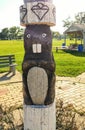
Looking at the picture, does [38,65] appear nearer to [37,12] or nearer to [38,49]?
[38,49]

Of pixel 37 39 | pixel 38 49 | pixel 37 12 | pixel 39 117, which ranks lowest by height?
pixel 39 117

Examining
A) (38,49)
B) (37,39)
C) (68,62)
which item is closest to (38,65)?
(38,49)

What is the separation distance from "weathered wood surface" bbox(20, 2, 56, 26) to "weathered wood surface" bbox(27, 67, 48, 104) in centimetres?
70

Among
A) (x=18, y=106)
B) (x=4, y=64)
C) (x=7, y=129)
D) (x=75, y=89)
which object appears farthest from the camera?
(x=4, y=64)

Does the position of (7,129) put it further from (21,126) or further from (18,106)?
(18,106)

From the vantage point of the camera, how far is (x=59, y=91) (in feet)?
25.1

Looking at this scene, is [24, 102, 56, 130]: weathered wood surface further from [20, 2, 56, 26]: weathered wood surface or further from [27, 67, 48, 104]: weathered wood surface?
[20, 2, 56, 26]: weathered wood surface

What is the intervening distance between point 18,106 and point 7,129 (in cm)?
155

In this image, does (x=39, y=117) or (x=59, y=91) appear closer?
(x=39, y=117)

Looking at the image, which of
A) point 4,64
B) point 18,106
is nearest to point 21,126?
point 18,106

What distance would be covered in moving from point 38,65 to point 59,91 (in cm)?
434

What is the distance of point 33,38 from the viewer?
3381 mm

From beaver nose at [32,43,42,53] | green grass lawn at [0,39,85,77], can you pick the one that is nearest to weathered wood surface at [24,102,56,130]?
beaver nose at [32,43,42,53]

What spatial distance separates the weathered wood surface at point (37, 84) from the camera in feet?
11.3
